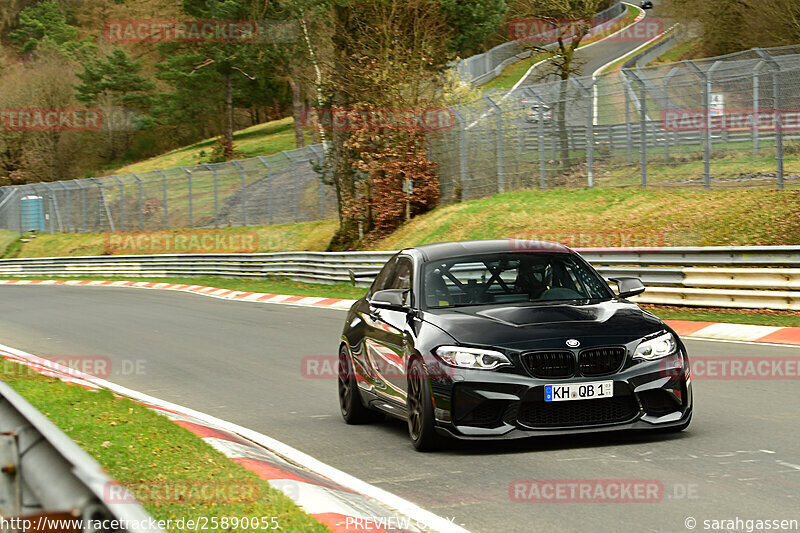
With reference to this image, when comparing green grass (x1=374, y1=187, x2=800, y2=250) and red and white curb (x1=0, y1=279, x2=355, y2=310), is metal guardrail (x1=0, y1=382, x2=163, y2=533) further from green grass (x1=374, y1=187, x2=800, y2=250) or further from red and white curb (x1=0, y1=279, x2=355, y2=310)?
red and white curb (x1=0, y1=279, x2=355, y2=310)

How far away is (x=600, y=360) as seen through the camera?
7.51 metres

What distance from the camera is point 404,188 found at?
111 feet

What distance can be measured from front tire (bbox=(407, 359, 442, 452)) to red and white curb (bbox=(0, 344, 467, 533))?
66cm

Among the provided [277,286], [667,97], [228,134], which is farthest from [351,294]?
[228,134]

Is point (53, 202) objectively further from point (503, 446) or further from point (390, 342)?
point (503, 446)

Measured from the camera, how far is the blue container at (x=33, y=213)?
200ft

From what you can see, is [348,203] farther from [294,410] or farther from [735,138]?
[294,410]

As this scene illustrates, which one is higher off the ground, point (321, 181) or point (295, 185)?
point (321, 181)

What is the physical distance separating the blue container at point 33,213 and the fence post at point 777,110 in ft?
153

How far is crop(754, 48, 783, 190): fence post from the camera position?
69.7ft

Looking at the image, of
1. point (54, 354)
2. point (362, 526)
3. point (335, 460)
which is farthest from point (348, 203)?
Answer: point (362, 526)

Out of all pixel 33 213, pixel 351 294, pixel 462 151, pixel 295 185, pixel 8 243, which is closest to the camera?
pixel 351 294

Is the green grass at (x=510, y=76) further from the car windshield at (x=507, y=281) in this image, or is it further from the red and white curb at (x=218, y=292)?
the car windshield at (x=507, y=281)

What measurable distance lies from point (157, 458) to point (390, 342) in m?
2.19
